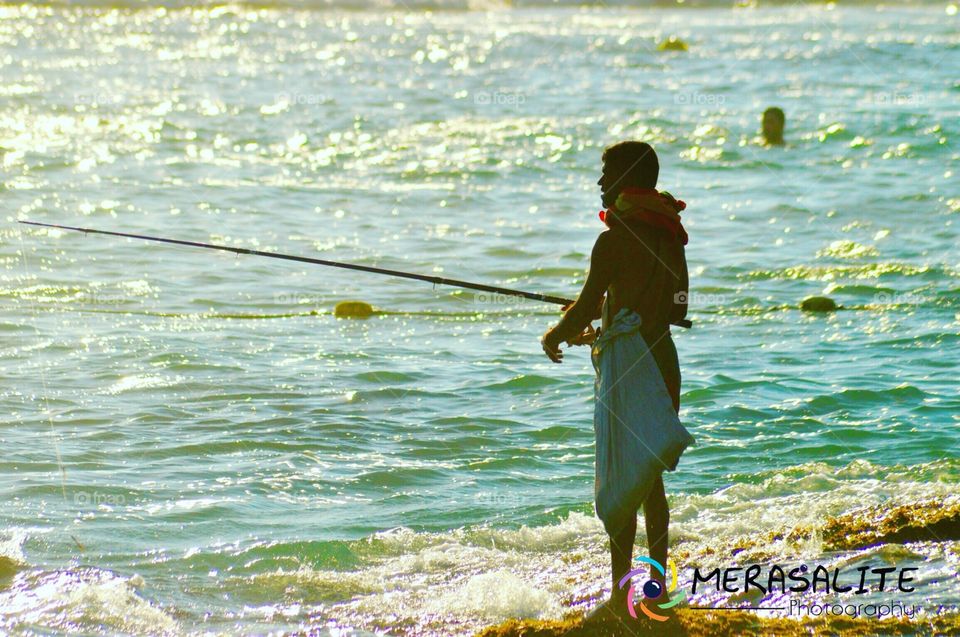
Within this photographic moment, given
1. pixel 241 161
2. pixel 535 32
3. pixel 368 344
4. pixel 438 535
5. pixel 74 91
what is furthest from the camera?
pixel 535 32

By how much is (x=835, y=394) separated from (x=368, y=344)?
3225mm

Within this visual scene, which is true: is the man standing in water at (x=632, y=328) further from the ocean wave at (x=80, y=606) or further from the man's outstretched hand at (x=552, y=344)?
the ocean wave at (x=80, y=606)

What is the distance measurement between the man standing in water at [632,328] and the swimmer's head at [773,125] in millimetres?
14869

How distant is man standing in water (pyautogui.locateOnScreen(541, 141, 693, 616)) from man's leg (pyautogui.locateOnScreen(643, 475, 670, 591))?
12 centimetres

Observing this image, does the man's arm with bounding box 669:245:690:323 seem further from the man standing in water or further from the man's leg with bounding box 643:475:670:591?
the man's leg with bounding box 643:475:670:591

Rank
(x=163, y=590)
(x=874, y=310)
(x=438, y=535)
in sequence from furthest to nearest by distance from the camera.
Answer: (x=874, y=310)
(x=438, y=535)
(x=163, y=590)

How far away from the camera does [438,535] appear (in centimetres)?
619

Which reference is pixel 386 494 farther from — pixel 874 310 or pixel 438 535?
pixel 874 310

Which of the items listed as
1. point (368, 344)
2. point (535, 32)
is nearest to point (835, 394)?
point (368, 344)

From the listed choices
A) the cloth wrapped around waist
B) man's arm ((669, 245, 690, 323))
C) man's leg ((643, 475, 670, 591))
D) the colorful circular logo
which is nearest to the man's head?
man's arm ((669, 245, 690, 323))

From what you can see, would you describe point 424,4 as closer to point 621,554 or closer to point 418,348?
point 418,348

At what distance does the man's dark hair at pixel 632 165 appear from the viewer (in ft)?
15.6

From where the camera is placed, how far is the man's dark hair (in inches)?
187

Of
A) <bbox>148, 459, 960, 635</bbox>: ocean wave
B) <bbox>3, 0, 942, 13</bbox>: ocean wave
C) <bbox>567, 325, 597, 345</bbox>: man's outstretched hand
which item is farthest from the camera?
<bbox>3, 0, 942, 13</bbox>: ocean wave
